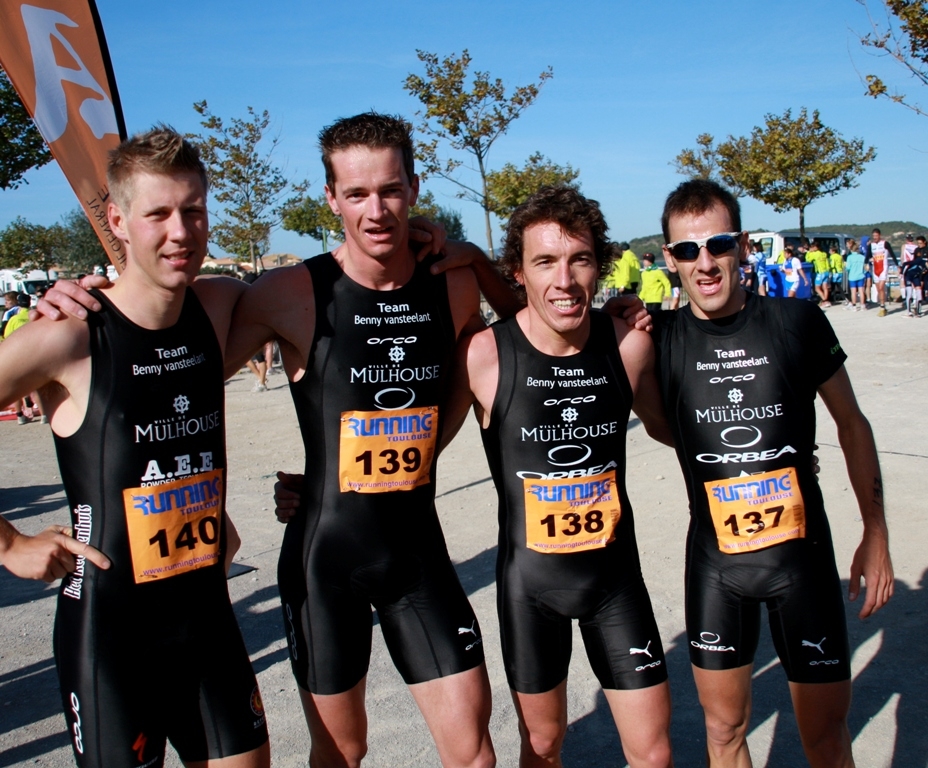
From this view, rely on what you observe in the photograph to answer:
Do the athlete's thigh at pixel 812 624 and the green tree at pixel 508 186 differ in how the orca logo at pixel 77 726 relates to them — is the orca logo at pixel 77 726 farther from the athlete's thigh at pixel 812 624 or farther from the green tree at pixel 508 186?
the green tree at pixel 508 186

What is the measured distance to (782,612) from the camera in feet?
9.00

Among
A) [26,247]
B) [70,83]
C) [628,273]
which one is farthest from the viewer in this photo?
[26,247]

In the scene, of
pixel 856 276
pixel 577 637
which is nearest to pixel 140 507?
pixel 577 637

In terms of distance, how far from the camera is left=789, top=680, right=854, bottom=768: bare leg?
266 centimetres

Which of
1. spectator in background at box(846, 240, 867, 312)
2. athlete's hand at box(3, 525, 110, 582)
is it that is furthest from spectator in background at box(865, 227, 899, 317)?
athlete's hand at box(3, 525, 110, 582)

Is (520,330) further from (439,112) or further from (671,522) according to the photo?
(439,112)

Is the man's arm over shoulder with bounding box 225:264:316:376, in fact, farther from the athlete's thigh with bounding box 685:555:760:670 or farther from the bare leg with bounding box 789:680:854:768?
the bare leg with bounding box 789:680:854:768

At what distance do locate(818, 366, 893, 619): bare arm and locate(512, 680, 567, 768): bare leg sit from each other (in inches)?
44.3

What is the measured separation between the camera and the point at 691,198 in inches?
116

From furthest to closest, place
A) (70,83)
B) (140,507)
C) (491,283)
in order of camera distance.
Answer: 1. (70,83)
2. (491,283)
3. (140,507)

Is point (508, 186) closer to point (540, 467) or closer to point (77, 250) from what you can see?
point (540, 467)

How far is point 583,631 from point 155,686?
4.71 feet

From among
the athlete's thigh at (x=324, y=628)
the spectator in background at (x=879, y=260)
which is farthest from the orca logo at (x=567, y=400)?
the spectator in background at (x=879, y=260)

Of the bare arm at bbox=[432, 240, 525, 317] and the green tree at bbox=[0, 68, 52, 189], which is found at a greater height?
the green tree at bbox=[0, 68, 52, 189]
